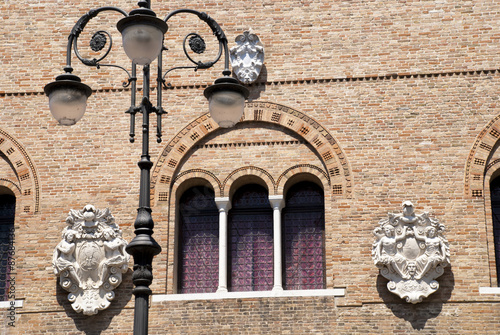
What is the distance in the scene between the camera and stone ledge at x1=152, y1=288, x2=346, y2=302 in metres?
17.7

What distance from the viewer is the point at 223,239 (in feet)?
60.6

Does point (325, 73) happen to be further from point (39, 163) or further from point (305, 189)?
point (39, 163)

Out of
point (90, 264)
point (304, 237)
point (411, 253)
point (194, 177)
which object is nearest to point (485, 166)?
point (411, 253)

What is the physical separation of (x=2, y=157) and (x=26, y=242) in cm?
191

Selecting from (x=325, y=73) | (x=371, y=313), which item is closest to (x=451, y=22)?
(x=325, y=73)

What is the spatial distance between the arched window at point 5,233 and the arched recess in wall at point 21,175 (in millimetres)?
465

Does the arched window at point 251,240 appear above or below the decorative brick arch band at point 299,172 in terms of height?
below

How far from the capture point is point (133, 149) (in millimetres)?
19219

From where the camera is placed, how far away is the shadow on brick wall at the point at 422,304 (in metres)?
17.3

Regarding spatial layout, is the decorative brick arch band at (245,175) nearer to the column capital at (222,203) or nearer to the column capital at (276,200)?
the column capital at (222,203)

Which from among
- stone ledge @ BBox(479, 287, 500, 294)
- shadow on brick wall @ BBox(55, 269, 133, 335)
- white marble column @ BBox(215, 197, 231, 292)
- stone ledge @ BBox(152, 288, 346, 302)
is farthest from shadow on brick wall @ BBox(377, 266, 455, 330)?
shadow on brick wall @ BBox(55, 269, 133, 335)

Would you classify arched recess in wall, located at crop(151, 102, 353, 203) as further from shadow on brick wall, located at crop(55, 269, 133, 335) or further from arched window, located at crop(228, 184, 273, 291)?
shadow on brick wall, located at crop(55, 269, 133, 335)

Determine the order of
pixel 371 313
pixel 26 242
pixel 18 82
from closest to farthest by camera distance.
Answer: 1. pixel 371 313
2. pixel 26 242
3. pixel 18 82

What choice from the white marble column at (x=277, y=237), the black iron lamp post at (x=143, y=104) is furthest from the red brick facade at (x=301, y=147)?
the black iron lamp post at (x=143, y=104)
